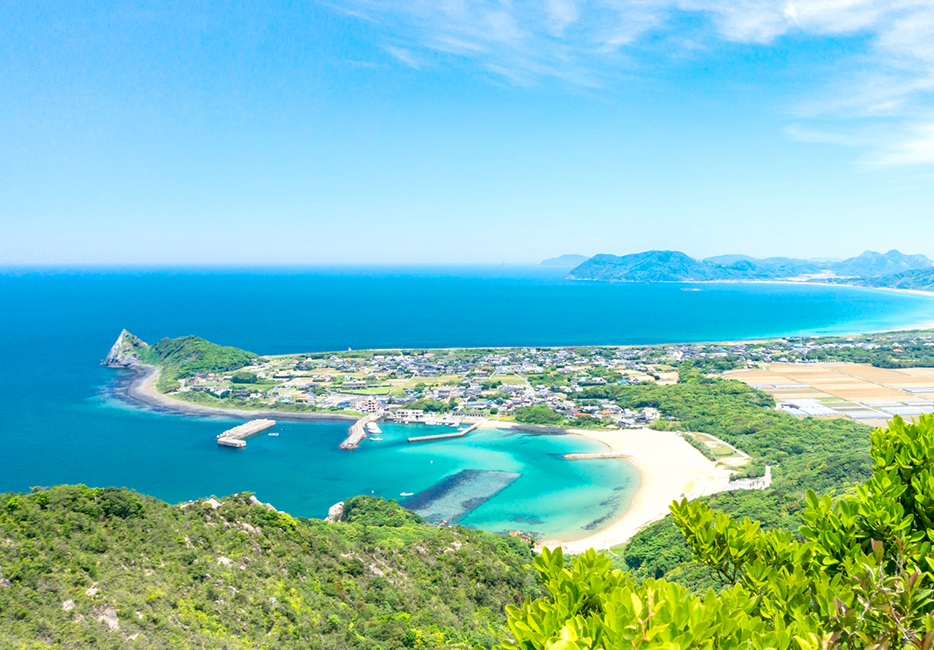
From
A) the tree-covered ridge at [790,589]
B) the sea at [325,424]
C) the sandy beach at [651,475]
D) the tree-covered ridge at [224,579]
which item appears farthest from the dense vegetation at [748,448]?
the tree-covered ridge at [224,579]

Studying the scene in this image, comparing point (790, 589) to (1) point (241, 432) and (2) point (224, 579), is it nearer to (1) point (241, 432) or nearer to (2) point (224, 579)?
(2) point (224, 579)

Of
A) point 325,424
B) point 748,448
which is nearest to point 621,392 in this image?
point 748,448

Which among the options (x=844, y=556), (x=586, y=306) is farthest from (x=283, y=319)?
(x=844, y=556)

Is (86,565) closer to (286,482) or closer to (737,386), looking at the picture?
(286,482)

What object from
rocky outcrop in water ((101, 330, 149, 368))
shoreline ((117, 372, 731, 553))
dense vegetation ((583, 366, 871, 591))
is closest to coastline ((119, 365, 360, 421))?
shoreline ((117, 372, 731, 553))

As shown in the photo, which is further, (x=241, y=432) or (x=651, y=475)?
(x=241, y=432)

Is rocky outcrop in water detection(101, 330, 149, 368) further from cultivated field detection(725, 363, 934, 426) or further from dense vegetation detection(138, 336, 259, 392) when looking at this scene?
cultivated field detection(725, 363, 934, 426)
